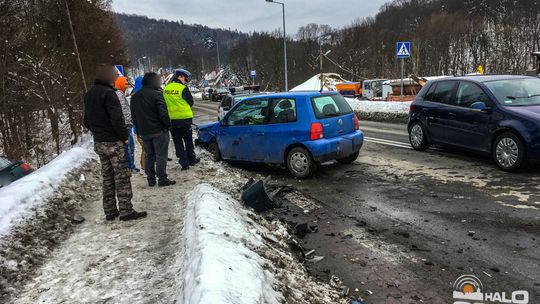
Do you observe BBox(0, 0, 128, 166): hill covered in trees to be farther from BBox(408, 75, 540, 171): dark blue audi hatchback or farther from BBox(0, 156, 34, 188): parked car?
BBox(408, 75, 540, 171): dark blue audi hatchback

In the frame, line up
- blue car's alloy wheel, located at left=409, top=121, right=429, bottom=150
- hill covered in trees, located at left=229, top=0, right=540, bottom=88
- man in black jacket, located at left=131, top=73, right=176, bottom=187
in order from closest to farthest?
1. man in black jacket, located at left=131, top=73, right=176, bottom=187
2. blue car's alloy wheel, located at left=409, top=121, right=429, bottom=150
3. hill covered in trees, located at left=229, top=0, right=540, bottom=88

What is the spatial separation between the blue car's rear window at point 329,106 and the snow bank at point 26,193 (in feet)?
15.7

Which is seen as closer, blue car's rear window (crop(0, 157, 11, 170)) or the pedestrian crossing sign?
blue car's rear window (crop(0, 157, 11, 170))

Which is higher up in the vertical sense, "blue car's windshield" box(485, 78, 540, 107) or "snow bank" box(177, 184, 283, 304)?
"blue car's windshield" box(485, 78, 540, 107)

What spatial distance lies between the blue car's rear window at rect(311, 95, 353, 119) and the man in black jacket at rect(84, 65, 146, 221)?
393 centimetres

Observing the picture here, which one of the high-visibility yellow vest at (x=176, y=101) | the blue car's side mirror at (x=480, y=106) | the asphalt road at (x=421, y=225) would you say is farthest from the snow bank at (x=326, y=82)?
the high-visibility yellow vest at (x=176, y=101)

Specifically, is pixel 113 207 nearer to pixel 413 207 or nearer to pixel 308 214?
pixel 308 214

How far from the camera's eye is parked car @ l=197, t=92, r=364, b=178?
7732 mm

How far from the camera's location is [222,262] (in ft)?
10.8

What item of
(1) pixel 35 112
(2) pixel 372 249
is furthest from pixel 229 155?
(1) pixel 35 112

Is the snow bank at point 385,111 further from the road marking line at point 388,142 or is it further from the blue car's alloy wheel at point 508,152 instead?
the blue car's alloy wheel at point 508,152

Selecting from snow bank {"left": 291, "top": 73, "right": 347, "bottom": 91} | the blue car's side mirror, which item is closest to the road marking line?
the blue car's side mirror

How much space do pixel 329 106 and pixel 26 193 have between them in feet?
17.9

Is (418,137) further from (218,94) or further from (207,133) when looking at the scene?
(218,94)
